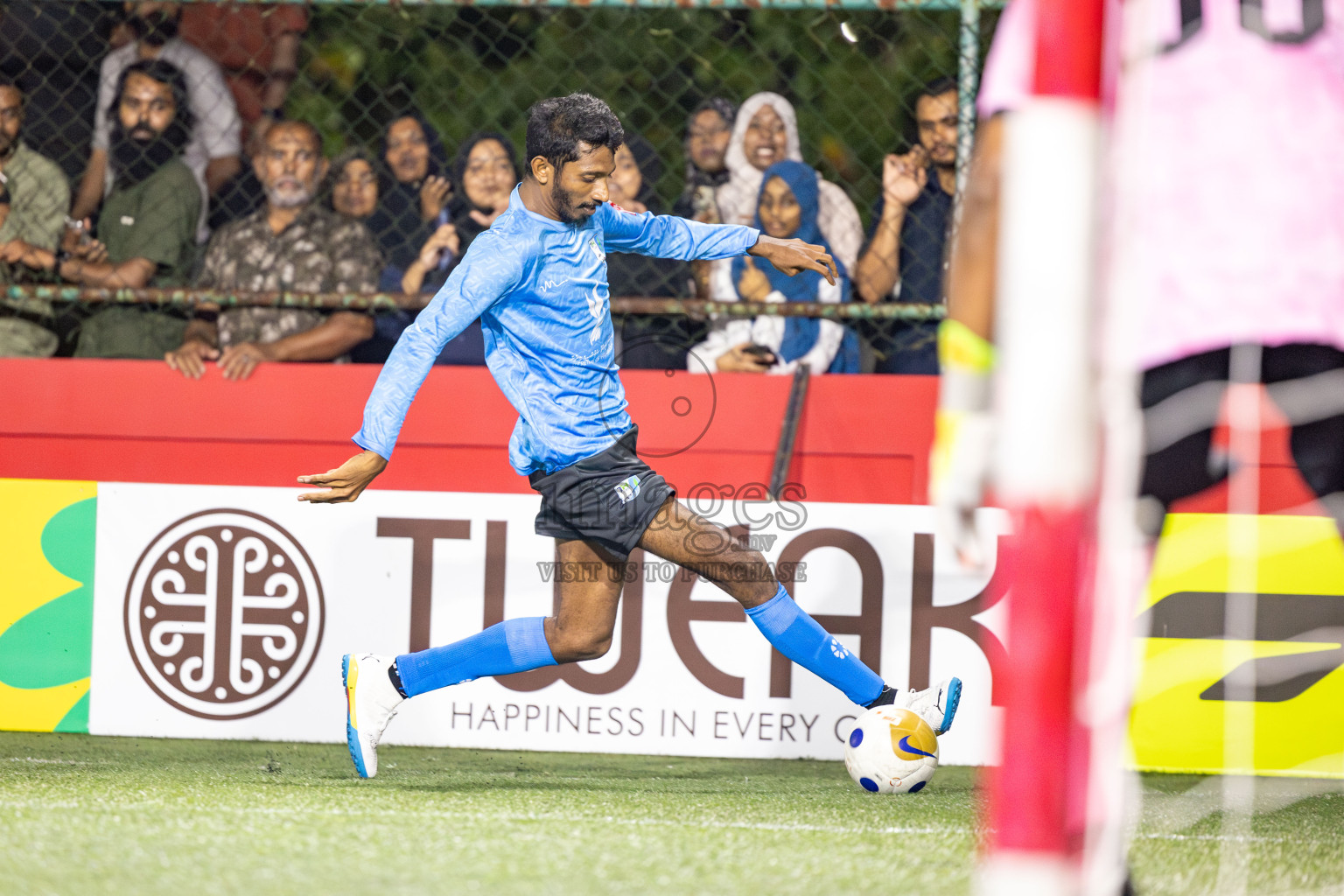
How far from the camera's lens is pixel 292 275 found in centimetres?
505

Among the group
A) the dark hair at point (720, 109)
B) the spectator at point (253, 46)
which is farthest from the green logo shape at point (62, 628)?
the dark hair at point (720, 109)

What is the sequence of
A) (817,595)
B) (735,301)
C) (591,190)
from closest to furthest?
(591,190), (817,595), (735,301)

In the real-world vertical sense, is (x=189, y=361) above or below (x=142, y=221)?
below

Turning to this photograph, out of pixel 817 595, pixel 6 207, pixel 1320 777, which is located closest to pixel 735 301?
pixel 817 595

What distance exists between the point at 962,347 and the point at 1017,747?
1.76ft

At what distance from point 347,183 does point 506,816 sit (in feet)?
9.87

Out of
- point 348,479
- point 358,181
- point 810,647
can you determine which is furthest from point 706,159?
point 348,479

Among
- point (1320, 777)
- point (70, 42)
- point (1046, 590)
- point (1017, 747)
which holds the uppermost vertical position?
point (70, 42)

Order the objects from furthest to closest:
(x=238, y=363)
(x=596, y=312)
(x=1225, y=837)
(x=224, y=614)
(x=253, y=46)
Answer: (x=253, y=46)
(x=238, y=363)
(x=224, y=614)
(x=596, y=312)
(x=1225, y=837)

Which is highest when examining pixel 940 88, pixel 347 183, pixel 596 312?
pixel 940 88

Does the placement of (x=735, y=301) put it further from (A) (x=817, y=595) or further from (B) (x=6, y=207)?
(B) (x=6, y=207)

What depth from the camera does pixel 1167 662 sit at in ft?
13.6

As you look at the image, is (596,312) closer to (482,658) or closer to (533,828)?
(482,658)

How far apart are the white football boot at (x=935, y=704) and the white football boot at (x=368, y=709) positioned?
1.32 meters
